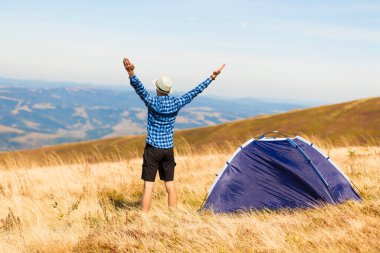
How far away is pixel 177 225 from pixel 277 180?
304cm

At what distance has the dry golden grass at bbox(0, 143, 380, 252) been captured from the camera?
6402mm

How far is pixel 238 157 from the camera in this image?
32.9 ft

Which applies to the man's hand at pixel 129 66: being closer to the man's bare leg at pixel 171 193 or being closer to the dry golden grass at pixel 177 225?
the man's bare leg at pixel 171 193

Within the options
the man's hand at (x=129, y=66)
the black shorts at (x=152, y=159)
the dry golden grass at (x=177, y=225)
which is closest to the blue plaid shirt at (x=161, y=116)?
the black shorts at (x=152, y=159)

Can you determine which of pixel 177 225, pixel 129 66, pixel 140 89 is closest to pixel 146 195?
pixel 177 225

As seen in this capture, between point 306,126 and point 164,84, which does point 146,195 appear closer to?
point 164,84

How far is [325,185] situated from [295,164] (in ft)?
2.59

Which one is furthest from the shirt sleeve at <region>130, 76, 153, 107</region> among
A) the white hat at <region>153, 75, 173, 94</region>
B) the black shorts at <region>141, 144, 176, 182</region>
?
the black shorts at <region>141, 144, 176, 182</region>

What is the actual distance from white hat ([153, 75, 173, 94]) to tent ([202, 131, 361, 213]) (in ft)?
7.78

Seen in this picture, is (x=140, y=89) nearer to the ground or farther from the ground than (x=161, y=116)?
farther from the ground

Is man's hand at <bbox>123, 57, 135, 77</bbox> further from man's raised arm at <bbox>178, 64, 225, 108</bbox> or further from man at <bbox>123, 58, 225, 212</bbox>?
man's raised arm at <bbox>178, 64, 225, 108</bbox>

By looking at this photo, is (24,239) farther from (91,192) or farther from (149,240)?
(91,192)

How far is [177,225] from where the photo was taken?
7.70 m

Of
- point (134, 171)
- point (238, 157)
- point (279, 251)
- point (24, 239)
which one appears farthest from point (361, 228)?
point (134, 171)
